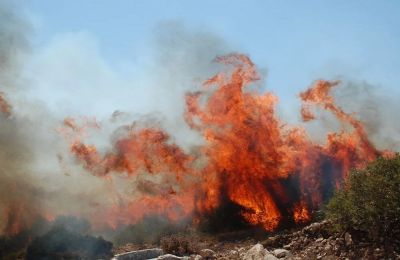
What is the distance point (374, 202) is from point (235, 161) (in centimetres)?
2272

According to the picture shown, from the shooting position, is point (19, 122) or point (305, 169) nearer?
point (305, 169)

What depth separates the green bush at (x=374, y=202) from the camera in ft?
74.6

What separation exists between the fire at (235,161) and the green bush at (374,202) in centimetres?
1659

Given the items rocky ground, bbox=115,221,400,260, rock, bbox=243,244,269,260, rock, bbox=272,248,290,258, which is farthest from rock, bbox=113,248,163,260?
rock, bbox=272,248,290,258

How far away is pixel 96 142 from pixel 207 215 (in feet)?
53.3

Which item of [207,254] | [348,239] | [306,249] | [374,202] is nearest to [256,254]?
[306,249]

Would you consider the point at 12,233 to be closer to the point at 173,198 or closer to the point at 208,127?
the point at 173,198

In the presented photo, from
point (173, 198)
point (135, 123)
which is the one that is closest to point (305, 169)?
point (173, 198)

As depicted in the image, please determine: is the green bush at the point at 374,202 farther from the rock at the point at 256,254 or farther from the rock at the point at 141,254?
the rock at the point at 141,254

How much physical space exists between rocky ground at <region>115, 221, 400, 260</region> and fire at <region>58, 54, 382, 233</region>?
10430 mm

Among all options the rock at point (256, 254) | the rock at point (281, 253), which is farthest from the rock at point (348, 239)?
the rock at point (256, 254)

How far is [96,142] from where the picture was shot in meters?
50.0

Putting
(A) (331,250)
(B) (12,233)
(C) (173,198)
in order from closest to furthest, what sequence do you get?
(A) (331,250) → (B) (12,233) → (C) (173,198)

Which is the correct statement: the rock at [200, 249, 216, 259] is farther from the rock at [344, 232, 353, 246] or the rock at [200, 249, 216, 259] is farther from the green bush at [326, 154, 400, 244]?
the rock at [344, 232, 353, 246]
